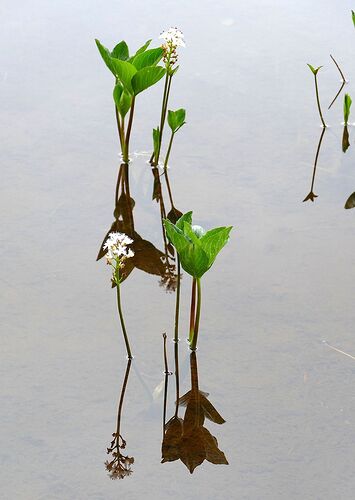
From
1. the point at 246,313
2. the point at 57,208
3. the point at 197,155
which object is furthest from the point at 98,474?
the point at 197,155

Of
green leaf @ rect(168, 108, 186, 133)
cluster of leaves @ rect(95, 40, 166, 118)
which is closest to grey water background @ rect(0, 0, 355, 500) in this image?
green leaf @ rect(168, 108, 186, 133)

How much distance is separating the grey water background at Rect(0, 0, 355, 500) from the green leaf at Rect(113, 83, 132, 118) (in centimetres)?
21

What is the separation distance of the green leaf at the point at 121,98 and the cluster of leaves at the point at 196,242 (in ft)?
2.84

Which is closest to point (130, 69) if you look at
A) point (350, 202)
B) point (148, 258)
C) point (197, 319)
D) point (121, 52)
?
point (121, 52)

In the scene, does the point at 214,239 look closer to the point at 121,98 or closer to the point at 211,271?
the point at 211,271

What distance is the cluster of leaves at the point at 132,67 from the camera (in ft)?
9.58

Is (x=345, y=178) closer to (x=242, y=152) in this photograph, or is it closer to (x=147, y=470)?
Result: (x=242, y=152)

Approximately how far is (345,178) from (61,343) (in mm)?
1235

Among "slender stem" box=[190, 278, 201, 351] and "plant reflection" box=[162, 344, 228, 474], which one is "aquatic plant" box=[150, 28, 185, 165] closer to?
"slender stem" box=[190, 278, 201, 351]

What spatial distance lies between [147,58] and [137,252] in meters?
0.62

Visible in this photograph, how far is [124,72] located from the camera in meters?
2.93

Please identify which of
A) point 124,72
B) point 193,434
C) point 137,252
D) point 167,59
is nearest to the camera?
point 193,434

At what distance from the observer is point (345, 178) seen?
3193 millimetres

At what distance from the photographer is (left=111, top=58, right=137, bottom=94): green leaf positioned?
2883 mm
